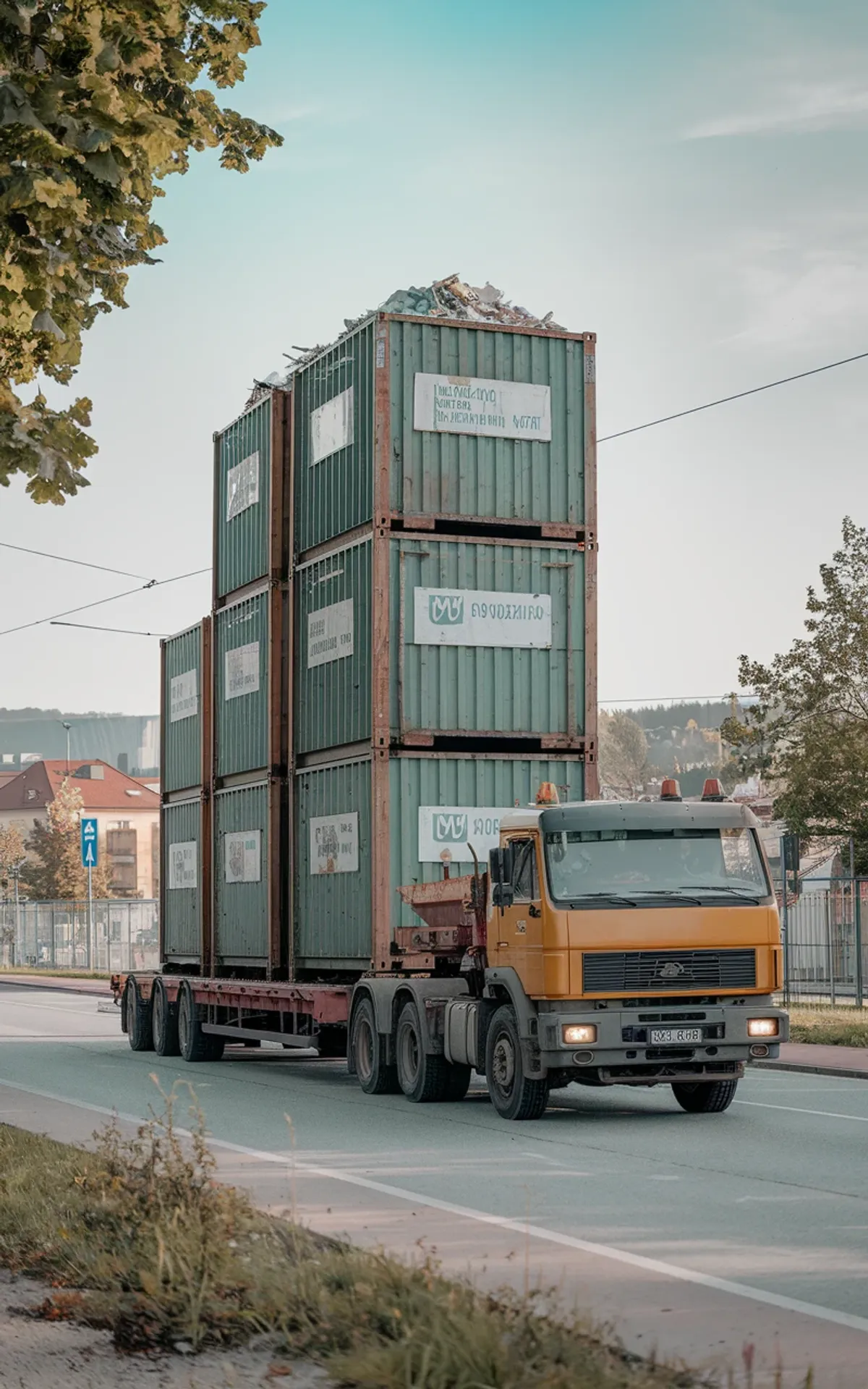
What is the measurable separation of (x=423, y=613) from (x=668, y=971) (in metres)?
4.93

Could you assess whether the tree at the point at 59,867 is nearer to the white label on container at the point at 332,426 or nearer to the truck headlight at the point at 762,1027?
the white label on container at the point at 332,426

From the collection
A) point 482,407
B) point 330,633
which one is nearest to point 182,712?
point 330,633

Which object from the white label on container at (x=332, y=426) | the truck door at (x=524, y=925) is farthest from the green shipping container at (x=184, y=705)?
the truck door at (x=524, y=925)

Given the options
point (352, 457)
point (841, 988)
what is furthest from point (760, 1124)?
point (841, 988)

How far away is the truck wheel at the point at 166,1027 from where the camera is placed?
2338cm

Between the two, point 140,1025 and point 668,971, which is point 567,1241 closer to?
point 668,971

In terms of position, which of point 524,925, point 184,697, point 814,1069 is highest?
point 184,697

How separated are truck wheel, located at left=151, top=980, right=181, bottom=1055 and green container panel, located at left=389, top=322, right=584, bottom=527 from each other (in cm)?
845

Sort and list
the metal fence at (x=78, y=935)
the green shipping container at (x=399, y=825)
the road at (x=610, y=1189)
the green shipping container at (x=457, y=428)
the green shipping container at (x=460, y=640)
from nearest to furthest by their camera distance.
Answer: the road at (x=610, y=1189) < the green shipping container at (x=399, y=825) < the green shipping container at (x=460, y=640) < the green shipping container at (x=457, y=428) < the metal fence at (x=78, y=935)

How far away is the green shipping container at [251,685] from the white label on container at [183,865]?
4.55 feet

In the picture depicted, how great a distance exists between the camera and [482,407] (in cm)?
1822

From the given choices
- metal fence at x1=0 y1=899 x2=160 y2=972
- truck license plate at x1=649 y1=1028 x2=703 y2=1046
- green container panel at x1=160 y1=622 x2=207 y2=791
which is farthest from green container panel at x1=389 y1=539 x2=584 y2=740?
metal fence at x1=0 y1=899 x2=160 y2=972

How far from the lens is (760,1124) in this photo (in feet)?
47.1

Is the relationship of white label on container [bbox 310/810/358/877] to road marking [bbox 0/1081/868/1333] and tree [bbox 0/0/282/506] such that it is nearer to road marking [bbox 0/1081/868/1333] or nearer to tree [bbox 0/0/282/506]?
road marking [bbox 0/1081/868/1333]
